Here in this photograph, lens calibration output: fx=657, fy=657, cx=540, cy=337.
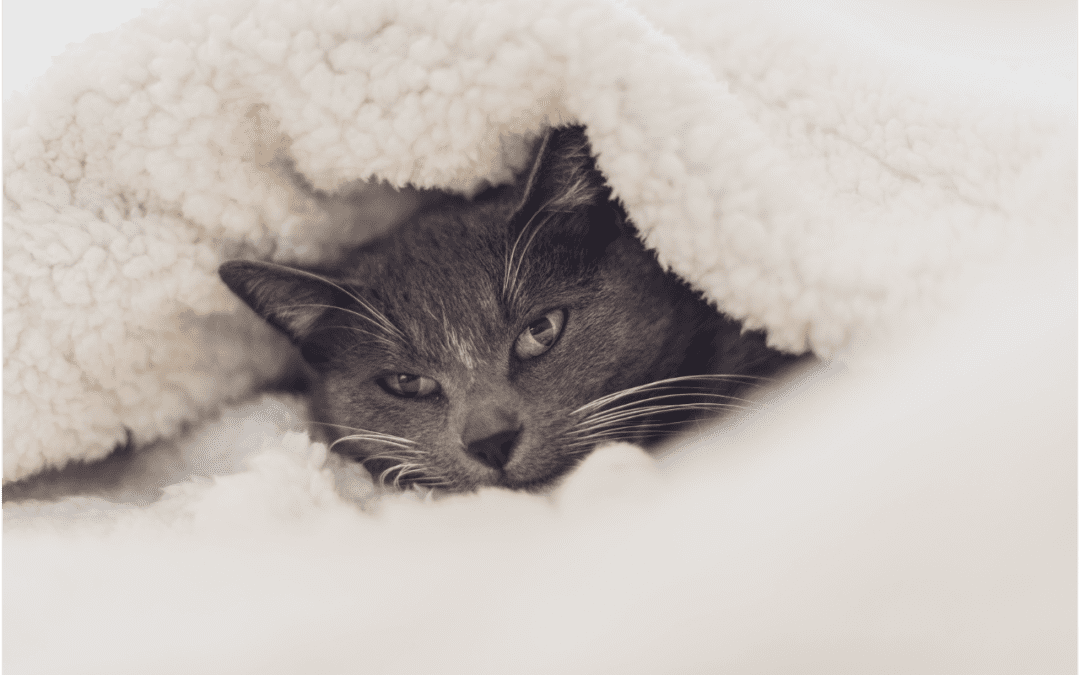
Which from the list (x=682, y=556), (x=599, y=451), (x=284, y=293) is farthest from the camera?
(x=284, y=293)

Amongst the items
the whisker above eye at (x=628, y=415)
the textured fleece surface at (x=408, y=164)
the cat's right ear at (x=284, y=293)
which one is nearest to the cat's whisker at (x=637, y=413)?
the whisker above eye at (x=628, y=415)

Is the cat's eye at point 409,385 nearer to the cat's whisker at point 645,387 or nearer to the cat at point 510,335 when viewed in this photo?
the cat at point 510,335

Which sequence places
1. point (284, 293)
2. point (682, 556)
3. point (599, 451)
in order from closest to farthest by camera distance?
point (682, 556), point (599, 451), point (284, 293)

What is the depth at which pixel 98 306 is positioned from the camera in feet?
1.85

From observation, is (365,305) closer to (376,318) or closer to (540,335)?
(376,318)

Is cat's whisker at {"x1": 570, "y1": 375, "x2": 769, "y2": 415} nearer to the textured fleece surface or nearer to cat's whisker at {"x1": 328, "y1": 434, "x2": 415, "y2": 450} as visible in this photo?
the textured fleece surface

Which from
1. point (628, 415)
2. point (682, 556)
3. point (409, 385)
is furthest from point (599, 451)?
point (409, 385)

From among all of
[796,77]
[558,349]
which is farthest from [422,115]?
[796,77]

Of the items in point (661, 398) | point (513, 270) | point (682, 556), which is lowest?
point (682, 556)

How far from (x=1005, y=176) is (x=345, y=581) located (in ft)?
2.06

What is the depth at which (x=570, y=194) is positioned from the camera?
0.65m

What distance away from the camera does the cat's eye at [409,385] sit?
74 cm

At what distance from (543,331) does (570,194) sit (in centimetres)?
15

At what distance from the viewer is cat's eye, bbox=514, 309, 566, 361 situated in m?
0.70
